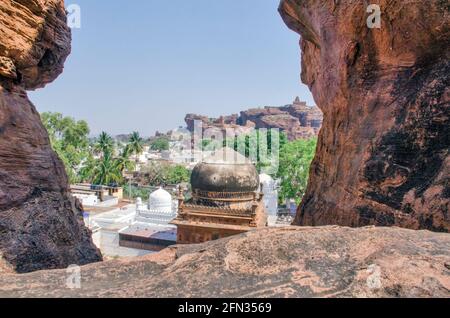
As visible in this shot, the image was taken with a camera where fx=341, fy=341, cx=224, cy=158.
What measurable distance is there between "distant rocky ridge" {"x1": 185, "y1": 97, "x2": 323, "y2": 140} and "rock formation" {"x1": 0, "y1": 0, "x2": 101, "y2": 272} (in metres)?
85.0

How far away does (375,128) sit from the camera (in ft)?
19.1

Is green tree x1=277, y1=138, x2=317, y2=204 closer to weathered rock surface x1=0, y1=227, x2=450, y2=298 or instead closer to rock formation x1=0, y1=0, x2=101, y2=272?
rock formation x1=0, y1=0, x2=101, y2=272

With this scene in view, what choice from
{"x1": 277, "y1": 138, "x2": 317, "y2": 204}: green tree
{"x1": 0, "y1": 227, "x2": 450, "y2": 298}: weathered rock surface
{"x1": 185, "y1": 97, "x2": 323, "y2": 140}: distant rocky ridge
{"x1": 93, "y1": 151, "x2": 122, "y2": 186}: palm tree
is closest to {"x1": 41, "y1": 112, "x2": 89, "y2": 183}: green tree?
{"x1": 93, "y1": 151, "x2": 122, "y2": 186}: palm tree

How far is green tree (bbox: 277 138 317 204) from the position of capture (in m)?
26.7

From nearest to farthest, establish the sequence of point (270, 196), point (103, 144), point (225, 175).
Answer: point (225, 175) → point (270, 196) → point (103, 144)

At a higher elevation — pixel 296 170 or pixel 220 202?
pixel 296 170

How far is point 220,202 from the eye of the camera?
672 inches

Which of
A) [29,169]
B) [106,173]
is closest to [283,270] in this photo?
[29,169]

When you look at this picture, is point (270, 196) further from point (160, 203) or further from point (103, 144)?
point (103, 144)

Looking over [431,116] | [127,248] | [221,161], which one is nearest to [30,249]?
[431,116]

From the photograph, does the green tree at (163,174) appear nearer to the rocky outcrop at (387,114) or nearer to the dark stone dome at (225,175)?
the dark stone dome at (225,175)

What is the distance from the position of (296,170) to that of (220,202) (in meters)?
11.6
